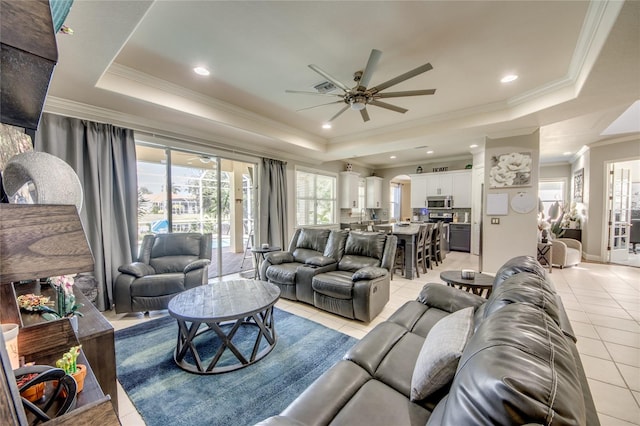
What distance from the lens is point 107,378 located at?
67.7 inches

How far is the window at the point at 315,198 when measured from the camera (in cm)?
659

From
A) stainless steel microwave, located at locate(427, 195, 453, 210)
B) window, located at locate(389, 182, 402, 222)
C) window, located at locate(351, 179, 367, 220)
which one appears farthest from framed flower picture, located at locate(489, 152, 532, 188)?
window, located at locate(389, 182, 402, 222)

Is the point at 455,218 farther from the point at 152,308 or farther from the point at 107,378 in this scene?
the point at 107,378

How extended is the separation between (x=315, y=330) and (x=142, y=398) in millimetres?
1562

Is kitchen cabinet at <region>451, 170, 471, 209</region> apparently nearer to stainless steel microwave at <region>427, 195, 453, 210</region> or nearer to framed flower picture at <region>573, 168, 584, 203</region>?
stainless steel microwave at <region>427, 195, 453, 210</region>

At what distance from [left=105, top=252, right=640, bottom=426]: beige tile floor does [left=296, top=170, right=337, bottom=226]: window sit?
292cm

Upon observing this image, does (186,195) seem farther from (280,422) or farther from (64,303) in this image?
(280,422)

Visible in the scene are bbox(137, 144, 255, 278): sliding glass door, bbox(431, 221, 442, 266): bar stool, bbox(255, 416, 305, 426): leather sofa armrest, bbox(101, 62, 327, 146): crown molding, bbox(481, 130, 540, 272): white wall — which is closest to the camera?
bbox(255, 416, 305, 426): leather sofa armrest

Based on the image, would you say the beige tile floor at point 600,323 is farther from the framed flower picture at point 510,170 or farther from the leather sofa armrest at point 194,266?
the framed flower picture at point 510,170

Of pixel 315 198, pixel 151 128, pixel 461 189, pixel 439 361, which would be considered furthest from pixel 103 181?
pixel 461 189

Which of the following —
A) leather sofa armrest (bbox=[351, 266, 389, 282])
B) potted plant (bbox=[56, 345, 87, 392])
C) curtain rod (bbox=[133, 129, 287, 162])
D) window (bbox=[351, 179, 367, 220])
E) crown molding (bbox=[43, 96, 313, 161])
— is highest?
crown molding (bbox=[43, 96, 313, 161])

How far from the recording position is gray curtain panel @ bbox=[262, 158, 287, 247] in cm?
550

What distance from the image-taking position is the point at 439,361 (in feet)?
3.69

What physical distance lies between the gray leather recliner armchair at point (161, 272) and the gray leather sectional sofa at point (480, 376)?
2564mm
